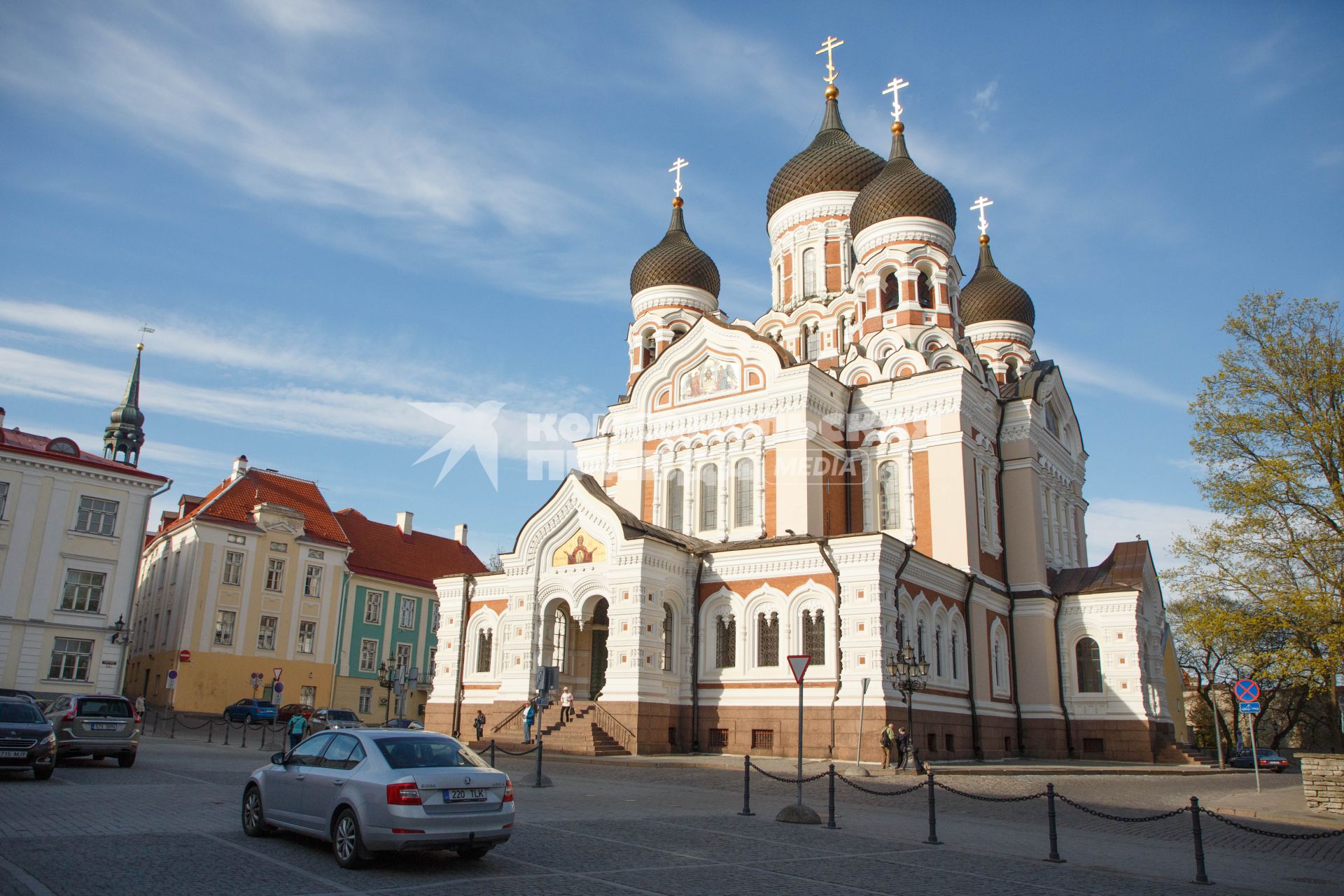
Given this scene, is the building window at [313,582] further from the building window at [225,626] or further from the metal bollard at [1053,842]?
the metal bollard at [1053,842]

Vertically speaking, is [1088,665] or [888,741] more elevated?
[1088,665]

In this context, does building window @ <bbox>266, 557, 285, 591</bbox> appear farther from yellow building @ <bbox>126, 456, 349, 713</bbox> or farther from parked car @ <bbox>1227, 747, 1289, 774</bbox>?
parked car @ <bbox>1227, 747, 1289, 774</bbox>

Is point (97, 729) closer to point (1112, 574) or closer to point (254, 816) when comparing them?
point (254, 816)

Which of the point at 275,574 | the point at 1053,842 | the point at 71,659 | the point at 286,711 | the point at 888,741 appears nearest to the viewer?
the point at 1053,842

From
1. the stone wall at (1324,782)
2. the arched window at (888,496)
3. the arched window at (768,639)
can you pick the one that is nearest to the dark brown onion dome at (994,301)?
the arched window at (888,496)

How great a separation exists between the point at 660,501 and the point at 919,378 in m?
8.80

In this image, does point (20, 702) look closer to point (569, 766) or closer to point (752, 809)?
point (569, 766)

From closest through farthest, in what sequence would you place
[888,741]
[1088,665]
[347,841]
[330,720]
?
[347,841]
[888,741]
[330,720]
[1088,665]

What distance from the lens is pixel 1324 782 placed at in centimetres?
1688

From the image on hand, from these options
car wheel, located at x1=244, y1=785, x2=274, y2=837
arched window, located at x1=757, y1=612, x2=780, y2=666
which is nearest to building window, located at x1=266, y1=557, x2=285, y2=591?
arched window, located at x1=757, y1=612, x2=780, y2=666

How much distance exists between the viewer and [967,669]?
28219 mm

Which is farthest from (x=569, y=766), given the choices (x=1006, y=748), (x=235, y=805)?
(x=1006, y=748)

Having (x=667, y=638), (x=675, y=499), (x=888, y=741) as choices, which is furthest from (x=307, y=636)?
(x=888, y=741)

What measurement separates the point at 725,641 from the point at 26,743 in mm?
15687
